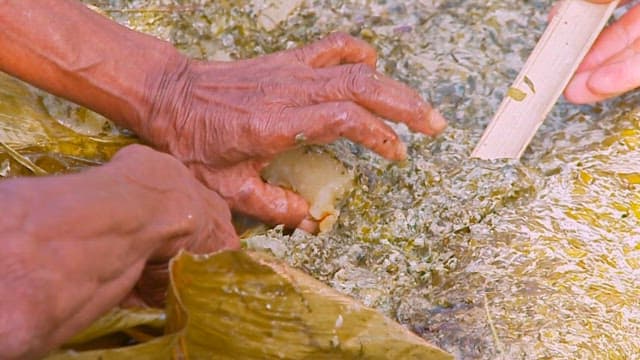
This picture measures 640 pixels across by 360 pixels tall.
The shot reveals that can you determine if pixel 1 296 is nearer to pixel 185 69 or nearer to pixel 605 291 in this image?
pixel 185 69

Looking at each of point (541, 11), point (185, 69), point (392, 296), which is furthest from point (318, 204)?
point (541, 11)

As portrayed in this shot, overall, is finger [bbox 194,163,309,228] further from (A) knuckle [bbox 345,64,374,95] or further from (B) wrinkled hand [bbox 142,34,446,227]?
(A) knuckle [bbox 345,64,374,95]

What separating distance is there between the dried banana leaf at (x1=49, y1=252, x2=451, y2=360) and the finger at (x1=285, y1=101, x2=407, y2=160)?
268 mm

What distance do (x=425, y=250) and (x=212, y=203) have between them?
0.41m

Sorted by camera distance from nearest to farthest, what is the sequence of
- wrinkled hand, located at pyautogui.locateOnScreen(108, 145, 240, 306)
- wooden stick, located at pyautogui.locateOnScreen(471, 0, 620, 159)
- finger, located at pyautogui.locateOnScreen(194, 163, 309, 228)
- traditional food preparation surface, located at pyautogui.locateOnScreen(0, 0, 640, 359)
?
wrinkled hand, located at pyautogui.locateOnScreen(108, 145, 240, 306), traditional food preparation surface, located at pyautogui.locateOnScreen(0, 0, 640, 359), finger, located at pyautogui.locateOnScreen(194, 163, 309, 228), wooden stick, located at pyautogui.locateOnScreen(471, 0, 620, 159)

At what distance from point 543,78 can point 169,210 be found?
0.87 meters

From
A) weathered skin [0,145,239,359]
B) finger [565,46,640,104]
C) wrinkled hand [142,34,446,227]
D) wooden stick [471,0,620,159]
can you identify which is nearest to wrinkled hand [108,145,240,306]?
weathered skin [0,145,239,359]

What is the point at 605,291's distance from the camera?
1.50 meters

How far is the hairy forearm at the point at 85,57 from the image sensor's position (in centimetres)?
156

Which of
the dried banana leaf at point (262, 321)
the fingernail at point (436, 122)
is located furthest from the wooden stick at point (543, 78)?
the dried banana leaf at point (262, 321)

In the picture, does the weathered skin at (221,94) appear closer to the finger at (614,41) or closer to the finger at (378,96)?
the finger at (378,96)

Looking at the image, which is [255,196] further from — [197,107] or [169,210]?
[169,210]

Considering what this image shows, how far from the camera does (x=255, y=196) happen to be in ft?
5.34

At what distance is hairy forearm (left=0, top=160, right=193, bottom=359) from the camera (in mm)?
936
